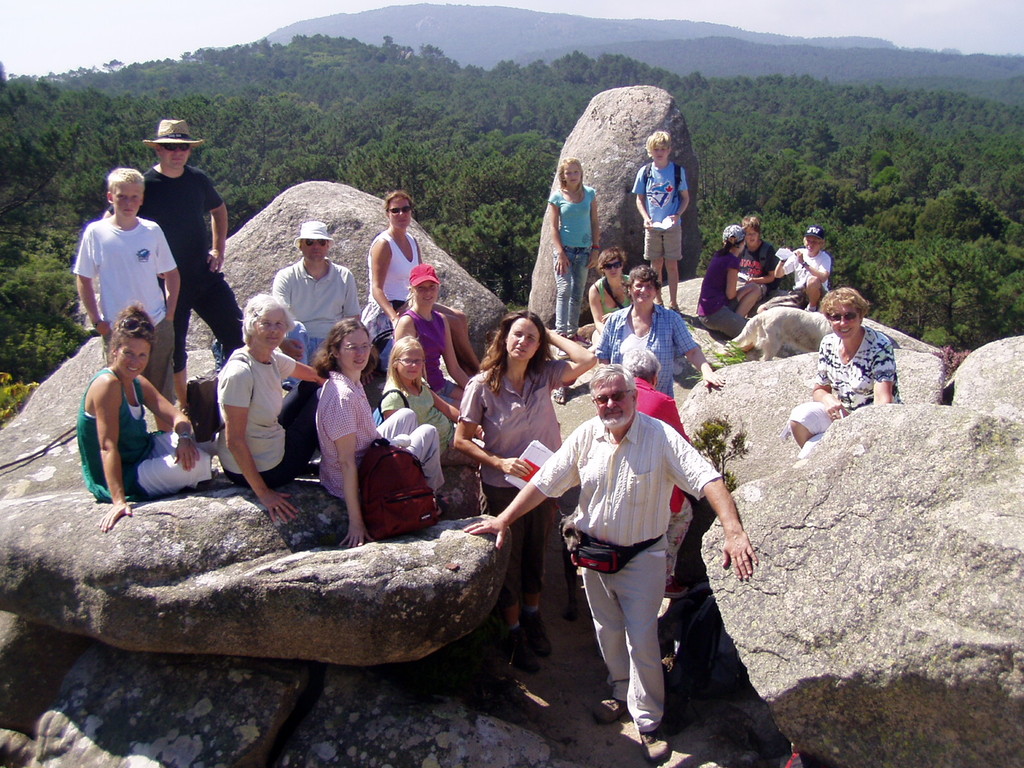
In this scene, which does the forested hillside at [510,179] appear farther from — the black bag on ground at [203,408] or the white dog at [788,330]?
the black bag on ground at [203,408]

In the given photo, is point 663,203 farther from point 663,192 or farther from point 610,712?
point 610,712

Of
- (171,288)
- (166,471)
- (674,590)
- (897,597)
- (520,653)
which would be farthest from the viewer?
(171,288)

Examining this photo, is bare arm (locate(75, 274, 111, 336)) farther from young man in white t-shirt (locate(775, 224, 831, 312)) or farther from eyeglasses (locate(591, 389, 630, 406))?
young man in white t-shirt (locate(775, 224, 831, 312))

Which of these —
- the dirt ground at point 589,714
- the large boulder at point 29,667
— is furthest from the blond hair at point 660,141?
the large boulder at point 29,667

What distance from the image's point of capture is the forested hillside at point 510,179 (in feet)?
69.1

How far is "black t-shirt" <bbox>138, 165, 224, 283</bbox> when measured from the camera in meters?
6.34

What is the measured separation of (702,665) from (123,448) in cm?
353

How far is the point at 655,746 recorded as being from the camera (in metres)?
4.62

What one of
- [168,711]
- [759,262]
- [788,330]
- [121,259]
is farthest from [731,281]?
[168,711]

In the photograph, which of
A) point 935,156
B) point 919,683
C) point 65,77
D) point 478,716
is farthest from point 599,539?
point 65,77

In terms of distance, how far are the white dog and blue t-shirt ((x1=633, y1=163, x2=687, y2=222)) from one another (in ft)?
6.79

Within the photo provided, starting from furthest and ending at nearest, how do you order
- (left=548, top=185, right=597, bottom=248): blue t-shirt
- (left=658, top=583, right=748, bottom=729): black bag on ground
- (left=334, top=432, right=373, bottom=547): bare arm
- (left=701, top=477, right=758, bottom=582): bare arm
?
(left=548, top=185, right=597, bottom=248): blue t-shirt < (left=658, top=583, right=748, bottom=729): black bag on ground < (left=334, top=432, right=373, bottom=547): bare arm < (left=701, top=477, right=758, bottom=582): bare arm

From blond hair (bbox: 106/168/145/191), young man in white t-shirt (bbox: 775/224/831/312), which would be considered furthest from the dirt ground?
young man in white t-shirt (bbox: 775/224/831/312)

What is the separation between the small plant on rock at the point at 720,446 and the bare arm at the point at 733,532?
1556 millimetres
